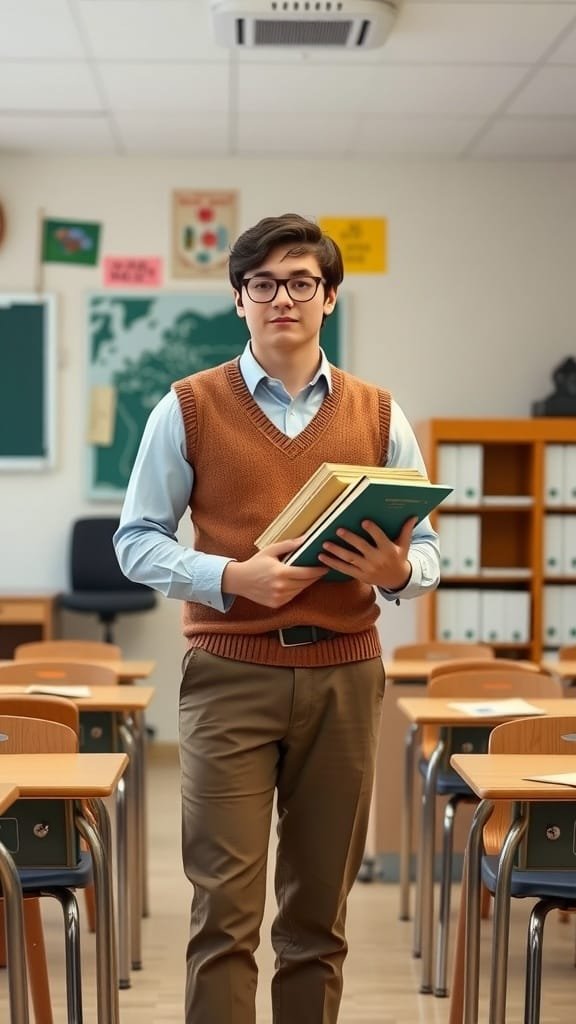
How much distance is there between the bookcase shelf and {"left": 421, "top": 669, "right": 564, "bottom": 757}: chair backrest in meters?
2.39

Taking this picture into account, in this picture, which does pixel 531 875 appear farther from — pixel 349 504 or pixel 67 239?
pixel 67 239

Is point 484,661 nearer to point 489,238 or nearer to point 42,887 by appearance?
point 42,887

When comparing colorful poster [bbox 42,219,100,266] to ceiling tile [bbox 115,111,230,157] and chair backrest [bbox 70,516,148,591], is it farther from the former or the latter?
chair backrest [bbox 70,516,148,591]

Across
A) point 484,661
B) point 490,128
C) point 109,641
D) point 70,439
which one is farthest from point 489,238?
point 484,661

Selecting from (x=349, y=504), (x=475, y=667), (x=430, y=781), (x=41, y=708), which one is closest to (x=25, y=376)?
(x=475, y=667)

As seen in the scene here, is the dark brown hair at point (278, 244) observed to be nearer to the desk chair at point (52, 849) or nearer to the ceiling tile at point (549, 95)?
the desk chair at point (52, 849)

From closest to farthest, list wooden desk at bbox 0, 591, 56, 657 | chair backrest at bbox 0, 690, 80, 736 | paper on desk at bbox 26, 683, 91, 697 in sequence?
chair backrest at bbox 0, 690, 80, 736 → paper on desk at bbox 26, 683, 91, 697 → wooden desk at bbox 0, 591, 56, 657

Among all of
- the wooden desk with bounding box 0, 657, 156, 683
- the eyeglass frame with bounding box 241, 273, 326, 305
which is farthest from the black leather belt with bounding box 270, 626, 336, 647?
the wooden desk with bounding box 0, 657, 156, 683

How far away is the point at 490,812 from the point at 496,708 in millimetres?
1031

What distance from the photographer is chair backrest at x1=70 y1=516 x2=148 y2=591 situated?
6281mm

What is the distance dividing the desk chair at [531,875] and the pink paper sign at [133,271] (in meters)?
4.18

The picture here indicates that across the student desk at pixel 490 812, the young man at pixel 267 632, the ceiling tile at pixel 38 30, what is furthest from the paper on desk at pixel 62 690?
the ceiling tile at pixel 38 30

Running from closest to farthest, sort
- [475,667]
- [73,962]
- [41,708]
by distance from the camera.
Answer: [73,962] → [41,708] → [475,667]

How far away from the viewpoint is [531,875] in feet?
8.21
